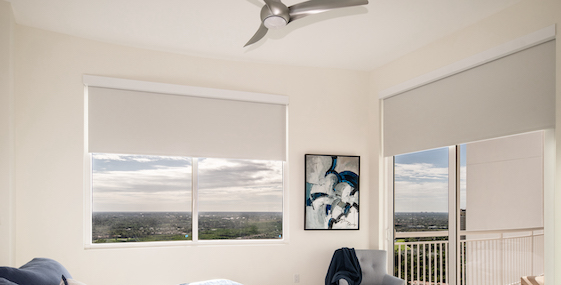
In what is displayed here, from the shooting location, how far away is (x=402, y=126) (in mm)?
4188

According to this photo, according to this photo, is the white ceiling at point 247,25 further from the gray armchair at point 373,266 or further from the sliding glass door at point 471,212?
the gray armchair at point 373,266

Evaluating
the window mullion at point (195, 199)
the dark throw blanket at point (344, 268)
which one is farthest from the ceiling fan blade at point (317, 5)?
the dark throw blanket at point (344, 268)

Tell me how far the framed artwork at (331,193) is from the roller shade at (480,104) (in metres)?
0.58

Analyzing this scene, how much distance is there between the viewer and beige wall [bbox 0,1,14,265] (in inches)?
117

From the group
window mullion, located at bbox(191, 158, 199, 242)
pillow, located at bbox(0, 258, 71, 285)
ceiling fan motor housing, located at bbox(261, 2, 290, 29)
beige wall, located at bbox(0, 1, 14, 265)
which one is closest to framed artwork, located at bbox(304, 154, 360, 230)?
window mullion, located at bbox(191, 158, 199, 242)

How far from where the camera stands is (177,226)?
4.05 m

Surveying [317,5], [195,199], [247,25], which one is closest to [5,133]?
[195,199]

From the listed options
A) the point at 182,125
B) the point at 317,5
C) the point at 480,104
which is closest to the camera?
the point at 317,5

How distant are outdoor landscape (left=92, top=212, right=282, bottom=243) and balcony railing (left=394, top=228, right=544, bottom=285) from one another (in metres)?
1.47

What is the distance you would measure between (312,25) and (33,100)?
2.65 m

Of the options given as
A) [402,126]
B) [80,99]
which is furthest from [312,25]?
[80,99]

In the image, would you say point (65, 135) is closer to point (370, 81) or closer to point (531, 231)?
point (370, 81)

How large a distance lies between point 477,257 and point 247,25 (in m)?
2.91

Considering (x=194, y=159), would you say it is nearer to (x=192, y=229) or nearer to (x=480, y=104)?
(x=192, y=229)
